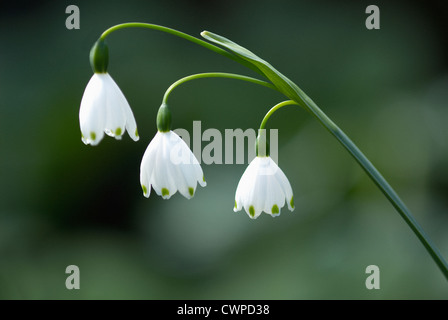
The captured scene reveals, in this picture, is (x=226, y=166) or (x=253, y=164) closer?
(x=253, y=164)

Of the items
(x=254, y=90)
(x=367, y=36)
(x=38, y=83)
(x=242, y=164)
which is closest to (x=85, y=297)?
(x=242, y=164)

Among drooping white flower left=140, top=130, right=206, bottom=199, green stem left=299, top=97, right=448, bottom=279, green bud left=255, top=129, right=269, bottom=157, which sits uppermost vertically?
green bud left=255, top=129, right=269, bottom=157

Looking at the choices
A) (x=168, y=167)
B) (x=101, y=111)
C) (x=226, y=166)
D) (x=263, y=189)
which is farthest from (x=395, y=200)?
(x=226, y=166)

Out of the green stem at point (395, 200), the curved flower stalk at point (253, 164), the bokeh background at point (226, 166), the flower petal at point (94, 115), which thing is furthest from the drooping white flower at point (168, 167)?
the bokeh background at point (226, 166)

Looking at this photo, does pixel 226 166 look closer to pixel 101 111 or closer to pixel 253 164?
pixel 253 164

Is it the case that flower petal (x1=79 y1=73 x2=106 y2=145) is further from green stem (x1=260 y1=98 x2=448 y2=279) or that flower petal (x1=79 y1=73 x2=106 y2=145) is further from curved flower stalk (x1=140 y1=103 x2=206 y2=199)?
green stem (x1=260 y1=98 x2=448 y2=279)

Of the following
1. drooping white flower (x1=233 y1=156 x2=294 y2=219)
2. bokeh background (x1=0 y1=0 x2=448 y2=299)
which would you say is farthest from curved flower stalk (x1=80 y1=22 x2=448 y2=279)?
bokeh background (x1=0 y1=0 x2=448 y2=299)

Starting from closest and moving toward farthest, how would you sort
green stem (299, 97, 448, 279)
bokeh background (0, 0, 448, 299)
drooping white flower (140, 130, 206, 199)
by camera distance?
green stem (299, 97, 448, 279), drooping white flower (140, 130, 206, 199), bokeh background (0, 0, 448, 299)

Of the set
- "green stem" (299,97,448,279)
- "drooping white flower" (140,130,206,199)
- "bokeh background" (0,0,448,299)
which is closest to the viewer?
"green stem" (299,97,448,279)
